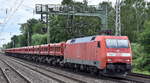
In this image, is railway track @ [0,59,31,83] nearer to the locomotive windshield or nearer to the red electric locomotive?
the red electric locomotive

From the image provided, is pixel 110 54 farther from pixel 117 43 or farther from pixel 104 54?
pixel 117 43

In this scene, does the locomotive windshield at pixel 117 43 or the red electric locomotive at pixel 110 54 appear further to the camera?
the locomotive windshield at pixel 117 43

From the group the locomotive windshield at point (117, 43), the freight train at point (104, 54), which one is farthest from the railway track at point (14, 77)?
the locomotive windshield at point (117, 43)

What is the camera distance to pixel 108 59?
22500 millimetres

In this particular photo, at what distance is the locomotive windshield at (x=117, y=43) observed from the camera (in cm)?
2312

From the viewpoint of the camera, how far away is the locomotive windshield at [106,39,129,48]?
23.1 meters

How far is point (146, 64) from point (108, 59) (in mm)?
11473

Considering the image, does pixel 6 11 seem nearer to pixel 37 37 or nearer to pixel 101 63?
pixel 101 63

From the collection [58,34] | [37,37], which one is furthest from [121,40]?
[37,37]

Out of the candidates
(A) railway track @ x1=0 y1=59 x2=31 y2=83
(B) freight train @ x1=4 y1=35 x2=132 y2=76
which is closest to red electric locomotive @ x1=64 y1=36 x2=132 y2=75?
(B) freight train @ x1=4 y1=35 x2=132 y2=76

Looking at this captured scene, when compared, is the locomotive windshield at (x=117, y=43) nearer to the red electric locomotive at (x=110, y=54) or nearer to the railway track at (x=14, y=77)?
the red electric locomotive at (x=110, y=54)

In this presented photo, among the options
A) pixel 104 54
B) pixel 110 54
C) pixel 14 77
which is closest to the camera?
pixel 104 54

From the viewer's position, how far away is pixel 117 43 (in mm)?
23359

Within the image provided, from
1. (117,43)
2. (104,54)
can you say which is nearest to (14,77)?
(104,54)
